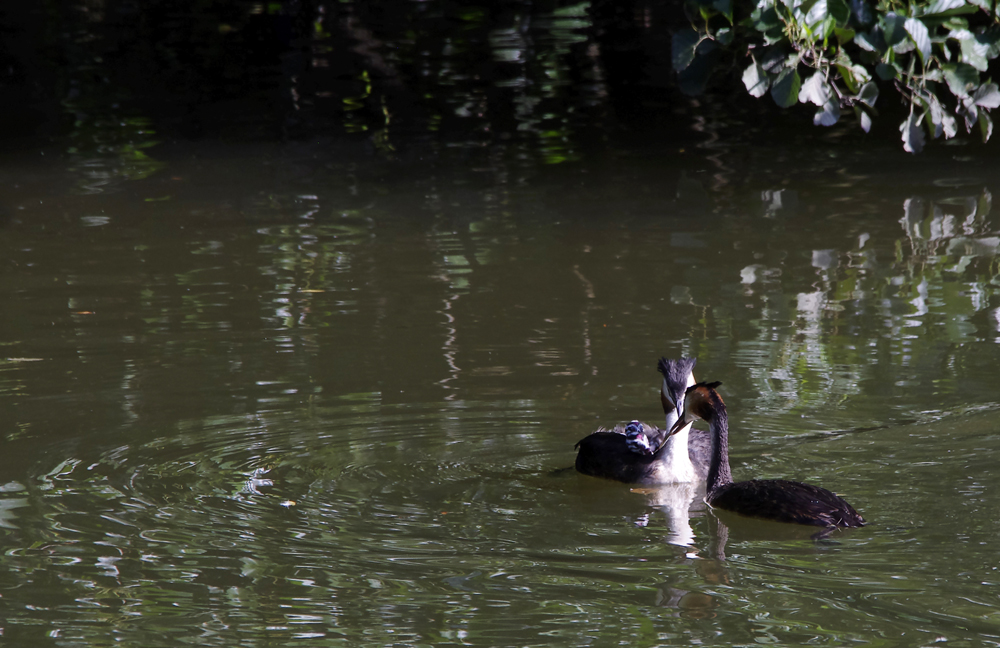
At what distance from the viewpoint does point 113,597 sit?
5.06 metres

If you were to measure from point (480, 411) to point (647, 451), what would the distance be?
1060mm

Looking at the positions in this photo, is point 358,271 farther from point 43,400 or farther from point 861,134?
point 861,134

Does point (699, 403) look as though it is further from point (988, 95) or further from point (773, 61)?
point (988, 95)

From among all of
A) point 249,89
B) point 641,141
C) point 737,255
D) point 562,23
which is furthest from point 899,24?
point 562,23

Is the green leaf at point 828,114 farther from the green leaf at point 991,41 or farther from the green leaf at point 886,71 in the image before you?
the green leaf at point 991,41

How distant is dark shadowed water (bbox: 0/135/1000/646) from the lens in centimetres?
496

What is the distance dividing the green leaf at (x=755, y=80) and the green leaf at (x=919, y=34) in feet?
2.84

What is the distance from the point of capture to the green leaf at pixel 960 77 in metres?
7.92

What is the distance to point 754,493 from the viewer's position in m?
5.83

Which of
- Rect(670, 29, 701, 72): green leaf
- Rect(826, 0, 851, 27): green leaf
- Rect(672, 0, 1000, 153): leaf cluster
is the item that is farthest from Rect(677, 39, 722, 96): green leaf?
Rect(826, 0, 851, 27): green leaf

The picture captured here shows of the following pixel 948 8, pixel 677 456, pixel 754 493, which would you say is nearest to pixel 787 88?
pixel 948 8

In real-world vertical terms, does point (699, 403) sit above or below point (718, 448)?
above

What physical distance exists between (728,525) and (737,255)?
4.86 meters

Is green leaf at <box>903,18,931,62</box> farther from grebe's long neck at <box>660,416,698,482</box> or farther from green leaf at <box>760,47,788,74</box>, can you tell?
grebe's long neck at <box>660,416,698,482</box>
